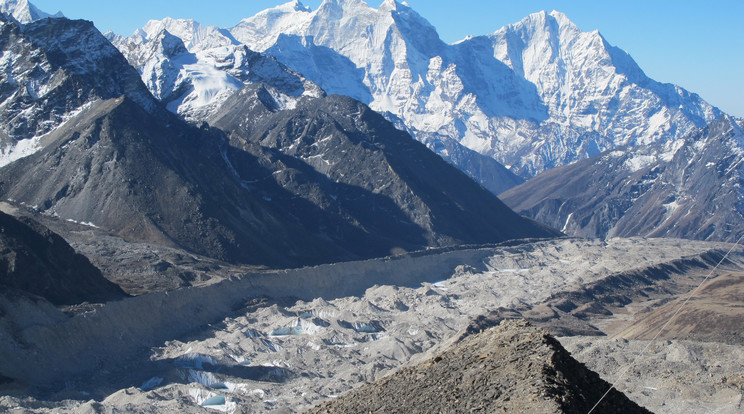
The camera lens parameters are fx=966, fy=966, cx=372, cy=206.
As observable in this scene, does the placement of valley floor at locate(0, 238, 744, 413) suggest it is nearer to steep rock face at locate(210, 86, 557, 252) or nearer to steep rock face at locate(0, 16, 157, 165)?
steep rock face at locate(210, 86, 557, 252)

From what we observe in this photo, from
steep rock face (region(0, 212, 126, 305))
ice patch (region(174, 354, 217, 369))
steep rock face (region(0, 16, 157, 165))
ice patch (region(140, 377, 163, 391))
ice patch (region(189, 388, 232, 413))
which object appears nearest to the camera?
ice patch (region(189, 388, 232, 413))

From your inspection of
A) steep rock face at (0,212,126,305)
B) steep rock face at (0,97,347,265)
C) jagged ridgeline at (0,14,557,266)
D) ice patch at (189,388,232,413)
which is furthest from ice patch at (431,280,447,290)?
ice patch at (189,388,232,413)

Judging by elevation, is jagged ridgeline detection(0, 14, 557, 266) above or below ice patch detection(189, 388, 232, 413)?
above

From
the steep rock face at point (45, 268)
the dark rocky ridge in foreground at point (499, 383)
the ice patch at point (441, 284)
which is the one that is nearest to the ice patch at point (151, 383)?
the steep rock face at point (45, 268)

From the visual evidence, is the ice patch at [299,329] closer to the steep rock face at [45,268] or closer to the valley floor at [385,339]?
the valley floor at [385,339]

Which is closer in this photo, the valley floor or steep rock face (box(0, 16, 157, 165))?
the valley floor

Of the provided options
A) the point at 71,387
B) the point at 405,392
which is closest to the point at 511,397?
the point at 405,392

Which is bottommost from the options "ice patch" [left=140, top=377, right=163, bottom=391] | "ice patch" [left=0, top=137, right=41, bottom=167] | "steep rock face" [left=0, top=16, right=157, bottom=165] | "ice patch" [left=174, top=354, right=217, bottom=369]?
"ice patch" [left=140, top=377, right=163, bottom=391]

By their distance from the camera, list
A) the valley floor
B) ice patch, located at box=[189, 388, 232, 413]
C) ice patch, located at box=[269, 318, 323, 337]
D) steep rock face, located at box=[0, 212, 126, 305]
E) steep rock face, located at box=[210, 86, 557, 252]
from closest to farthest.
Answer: ice patch, located at box=[189, 388, 232, 413], the valley floor, steep rock face, located at box=[0, 212, 126, 305], ice patch, located at box=[269, 318, 323, 337], steep rock face, located at box=[210, 86, 557, 252]
